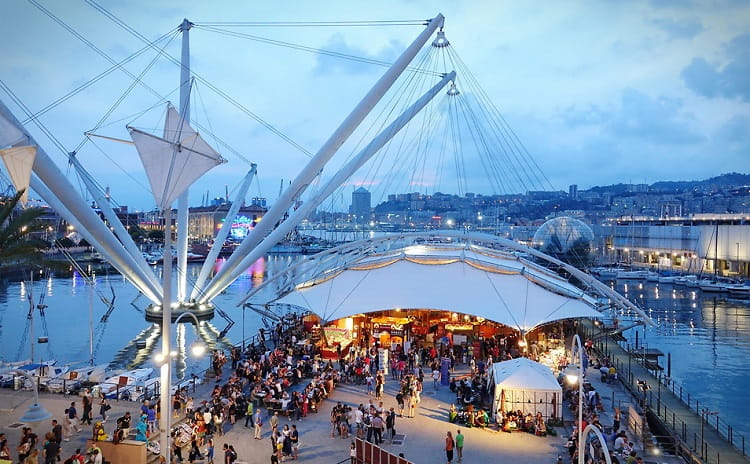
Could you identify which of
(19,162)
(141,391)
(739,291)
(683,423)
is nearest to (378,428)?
(683,423)

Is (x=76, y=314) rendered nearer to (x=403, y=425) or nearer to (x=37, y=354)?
(x=37, y=354)

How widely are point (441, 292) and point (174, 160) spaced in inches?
514

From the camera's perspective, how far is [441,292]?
24.2m

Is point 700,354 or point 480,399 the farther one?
point 700,354

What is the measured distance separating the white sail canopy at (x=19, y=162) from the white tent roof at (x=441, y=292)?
1292 centimetres

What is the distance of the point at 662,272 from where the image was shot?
71.8m

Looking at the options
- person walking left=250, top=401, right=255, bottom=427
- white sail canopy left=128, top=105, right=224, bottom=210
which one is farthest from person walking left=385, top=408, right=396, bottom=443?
white sail canopy left=128, top=105, right=224, bottom=210

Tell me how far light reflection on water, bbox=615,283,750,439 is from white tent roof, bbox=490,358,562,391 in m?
10.2

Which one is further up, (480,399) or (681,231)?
(681,231)

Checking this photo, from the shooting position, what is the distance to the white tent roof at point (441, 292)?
75.7 ft

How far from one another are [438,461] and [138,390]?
12.3 m

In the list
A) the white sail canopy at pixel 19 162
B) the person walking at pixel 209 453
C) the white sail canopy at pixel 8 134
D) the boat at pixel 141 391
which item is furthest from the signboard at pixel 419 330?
the white sail canopy at pixel 8 134

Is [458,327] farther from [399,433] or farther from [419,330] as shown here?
[399,433]

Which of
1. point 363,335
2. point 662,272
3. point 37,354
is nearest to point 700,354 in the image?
point 363,335
